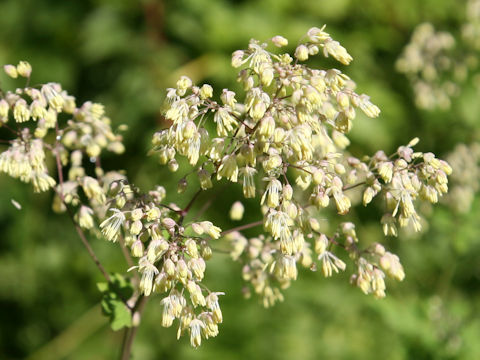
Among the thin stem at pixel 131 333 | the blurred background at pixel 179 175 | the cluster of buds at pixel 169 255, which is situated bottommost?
the blurred background at pixel 179 175

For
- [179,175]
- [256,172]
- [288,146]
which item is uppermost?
[288,146]

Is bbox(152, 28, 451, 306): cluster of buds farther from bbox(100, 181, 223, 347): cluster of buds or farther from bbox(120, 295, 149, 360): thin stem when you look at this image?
bbox(120, 295, 149, 360): thin stem

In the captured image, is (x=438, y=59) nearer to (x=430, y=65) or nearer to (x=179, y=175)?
(x=430, y=65)

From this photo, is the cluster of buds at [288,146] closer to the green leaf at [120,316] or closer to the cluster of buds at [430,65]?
the green leaf at [120,316]

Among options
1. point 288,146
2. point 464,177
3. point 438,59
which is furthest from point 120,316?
point 438,59

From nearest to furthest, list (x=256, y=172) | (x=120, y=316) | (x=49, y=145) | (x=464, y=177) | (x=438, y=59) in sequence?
(x=256, y=172) → (x=120, y=316) → (x=49, y=145) → (x=464, y=177) → (x=438, y=59)

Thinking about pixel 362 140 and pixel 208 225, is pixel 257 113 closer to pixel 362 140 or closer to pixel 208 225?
pixel 208 225

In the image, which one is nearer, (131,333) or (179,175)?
(131,333)

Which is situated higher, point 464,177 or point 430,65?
point 430,65

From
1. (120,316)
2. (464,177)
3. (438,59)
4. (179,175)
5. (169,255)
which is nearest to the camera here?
(169,255)

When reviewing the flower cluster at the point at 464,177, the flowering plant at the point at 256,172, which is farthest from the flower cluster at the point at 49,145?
the flower cluster at the point at 464,177
